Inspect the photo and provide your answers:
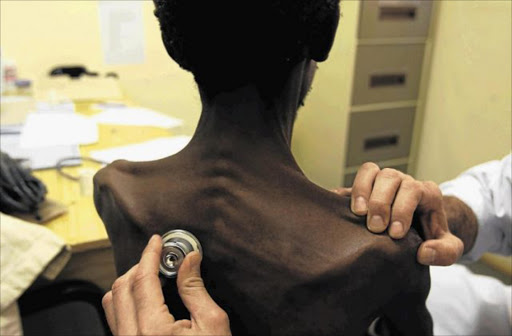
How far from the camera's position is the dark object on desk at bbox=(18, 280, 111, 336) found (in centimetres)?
107

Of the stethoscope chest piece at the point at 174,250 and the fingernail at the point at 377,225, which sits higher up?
the fingernail at the point at 377,225

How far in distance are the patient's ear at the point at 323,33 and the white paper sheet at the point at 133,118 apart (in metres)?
1.14

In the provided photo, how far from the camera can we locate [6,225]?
0.86 metres

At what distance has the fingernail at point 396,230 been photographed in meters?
0.56

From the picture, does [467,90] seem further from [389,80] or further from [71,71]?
[71,71]


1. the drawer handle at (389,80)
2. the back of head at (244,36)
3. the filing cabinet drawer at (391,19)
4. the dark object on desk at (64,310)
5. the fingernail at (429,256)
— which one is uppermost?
the filing cabinet drawer at (391,19)

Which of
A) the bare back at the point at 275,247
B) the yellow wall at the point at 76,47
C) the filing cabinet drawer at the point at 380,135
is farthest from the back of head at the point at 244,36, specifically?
the filing cabinet drawer at the point at 380,135

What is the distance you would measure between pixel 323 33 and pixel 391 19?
1595 millimetres

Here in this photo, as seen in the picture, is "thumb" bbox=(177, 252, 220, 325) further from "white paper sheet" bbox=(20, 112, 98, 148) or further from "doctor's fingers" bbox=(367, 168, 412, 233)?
"white paper sheet" bbox=(20, 112, 98, 148)

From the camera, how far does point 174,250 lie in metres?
0.55

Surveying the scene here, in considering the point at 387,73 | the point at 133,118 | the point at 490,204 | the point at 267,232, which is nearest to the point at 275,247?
the point at 267,232

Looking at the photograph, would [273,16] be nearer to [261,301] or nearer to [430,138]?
[261,301]

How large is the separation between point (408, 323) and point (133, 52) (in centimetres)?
206

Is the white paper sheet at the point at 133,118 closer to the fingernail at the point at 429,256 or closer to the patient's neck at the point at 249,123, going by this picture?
the patient's neck at the point at 249,123
